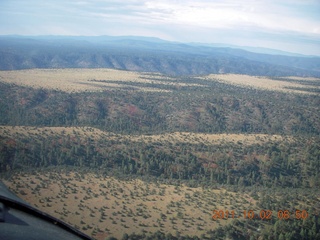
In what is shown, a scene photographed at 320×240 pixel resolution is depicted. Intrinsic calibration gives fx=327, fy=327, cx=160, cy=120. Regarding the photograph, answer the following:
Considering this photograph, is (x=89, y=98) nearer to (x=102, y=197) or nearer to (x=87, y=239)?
(x=102, y=197)

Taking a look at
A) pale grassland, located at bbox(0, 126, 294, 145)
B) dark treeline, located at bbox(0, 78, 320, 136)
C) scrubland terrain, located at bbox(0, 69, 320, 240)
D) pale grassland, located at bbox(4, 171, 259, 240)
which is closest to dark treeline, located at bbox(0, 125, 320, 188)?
scrubland terrain, located at bbox(0, 69, 320, 240)

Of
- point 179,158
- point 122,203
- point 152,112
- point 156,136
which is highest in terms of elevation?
point 152,112

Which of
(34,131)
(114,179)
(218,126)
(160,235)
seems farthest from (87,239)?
(218,126)

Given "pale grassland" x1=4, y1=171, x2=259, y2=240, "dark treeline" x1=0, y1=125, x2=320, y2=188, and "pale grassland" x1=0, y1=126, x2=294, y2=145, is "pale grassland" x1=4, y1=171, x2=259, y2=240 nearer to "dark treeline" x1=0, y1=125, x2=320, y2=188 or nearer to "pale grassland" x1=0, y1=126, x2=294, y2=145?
"dark treeline" x1=0, y1=125, x2=320, y2=188

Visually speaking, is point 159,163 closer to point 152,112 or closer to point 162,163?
point 162,163

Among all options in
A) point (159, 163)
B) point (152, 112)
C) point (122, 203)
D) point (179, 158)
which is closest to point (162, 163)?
point (159, 163)

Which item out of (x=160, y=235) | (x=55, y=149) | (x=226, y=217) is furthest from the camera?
(x=55, y=149)
